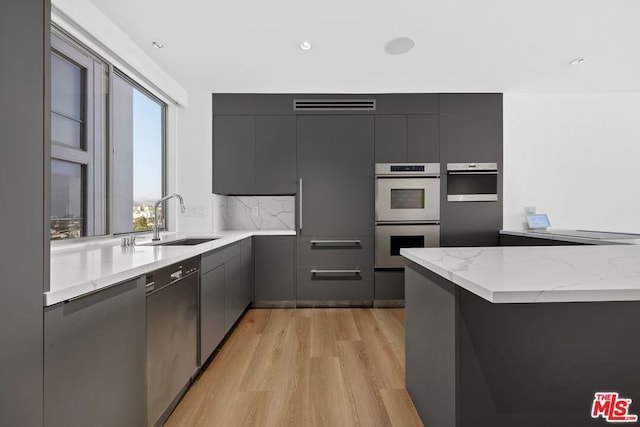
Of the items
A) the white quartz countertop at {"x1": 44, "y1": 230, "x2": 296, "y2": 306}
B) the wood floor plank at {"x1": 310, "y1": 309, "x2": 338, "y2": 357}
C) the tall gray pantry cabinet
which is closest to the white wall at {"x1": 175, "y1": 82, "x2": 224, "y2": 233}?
the tall gray pantry cabinet

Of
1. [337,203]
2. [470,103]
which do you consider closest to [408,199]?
[337,203]

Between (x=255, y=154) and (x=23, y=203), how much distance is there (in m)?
2.89

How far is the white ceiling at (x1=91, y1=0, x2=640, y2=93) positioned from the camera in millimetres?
2230

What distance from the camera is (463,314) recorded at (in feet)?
3.80

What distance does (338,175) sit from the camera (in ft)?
12.1

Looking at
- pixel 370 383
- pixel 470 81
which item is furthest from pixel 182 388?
pixel 470 81

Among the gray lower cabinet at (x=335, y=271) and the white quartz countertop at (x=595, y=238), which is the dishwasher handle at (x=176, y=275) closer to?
the gray lower cabinet at (x=335, y=271)

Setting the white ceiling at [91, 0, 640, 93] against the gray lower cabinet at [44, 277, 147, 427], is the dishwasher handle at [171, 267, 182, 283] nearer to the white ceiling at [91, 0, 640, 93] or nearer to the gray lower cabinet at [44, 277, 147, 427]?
the gray lower cabinet at [44, 277, 147, 427]

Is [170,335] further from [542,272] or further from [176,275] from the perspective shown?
[542,272]

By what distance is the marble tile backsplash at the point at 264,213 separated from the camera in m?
4.12

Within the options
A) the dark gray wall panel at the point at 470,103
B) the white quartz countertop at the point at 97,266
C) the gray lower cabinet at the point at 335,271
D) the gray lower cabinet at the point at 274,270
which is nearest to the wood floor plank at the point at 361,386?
the gray lower cabinet at the point at 335,271

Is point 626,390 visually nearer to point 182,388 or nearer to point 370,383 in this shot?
point 370,383

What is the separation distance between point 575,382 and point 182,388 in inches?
75.1

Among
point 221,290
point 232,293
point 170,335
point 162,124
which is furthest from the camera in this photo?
point 162,124
